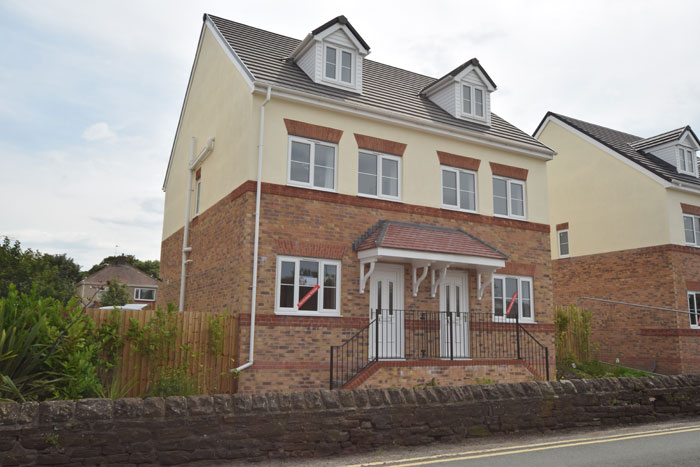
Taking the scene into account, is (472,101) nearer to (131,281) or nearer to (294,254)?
(294,254)

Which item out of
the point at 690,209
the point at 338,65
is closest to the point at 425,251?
the point at 338,65

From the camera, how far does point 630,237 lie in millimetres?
20922

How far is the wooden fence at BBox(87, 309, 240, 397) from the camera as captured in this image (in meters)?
9.95

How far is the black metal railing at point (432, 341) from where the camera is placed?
505 inches

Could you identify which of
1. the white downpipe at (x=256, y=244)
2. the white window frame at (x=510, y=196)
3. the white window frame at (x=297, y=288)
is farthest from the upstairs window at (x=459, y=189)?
the white downpipe at (x=256, y=244)

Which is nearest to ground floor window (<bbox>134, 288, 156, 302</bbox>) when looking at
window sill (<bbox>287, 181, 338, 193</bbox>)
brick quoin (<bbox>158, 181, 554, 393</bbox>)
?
brick quoin (<bbox>158, 181, 554, 393</bbox>)

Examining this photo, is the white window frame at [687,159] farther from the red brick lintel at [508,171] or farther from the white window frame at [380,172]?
the white window frame at [380,172]

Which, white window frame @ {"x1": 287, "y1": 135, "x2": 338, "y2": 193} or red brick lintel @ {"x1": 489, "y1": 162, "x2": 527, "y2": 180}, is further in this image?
red brick lintel @ {"x1": 489, "y1": 162, "x2": 527, "y2": 180}

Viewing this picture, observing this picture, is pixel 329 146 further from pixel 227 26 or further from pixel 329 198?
pixel 227 26

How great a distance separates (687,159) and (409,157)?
14844 millimetres

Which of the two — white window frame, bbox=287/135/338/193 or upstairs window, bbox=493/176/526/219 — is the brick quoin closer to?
white window frame, bbox=287/135/338/193

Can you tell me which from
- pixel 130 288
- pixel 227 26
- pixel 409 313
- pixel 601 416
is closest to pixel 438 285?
pixel 409 313

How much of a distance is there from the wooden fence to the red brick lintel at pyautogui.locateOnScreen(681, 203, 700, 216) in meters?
17.3

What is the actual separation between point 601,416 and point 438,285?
5.55 metres
